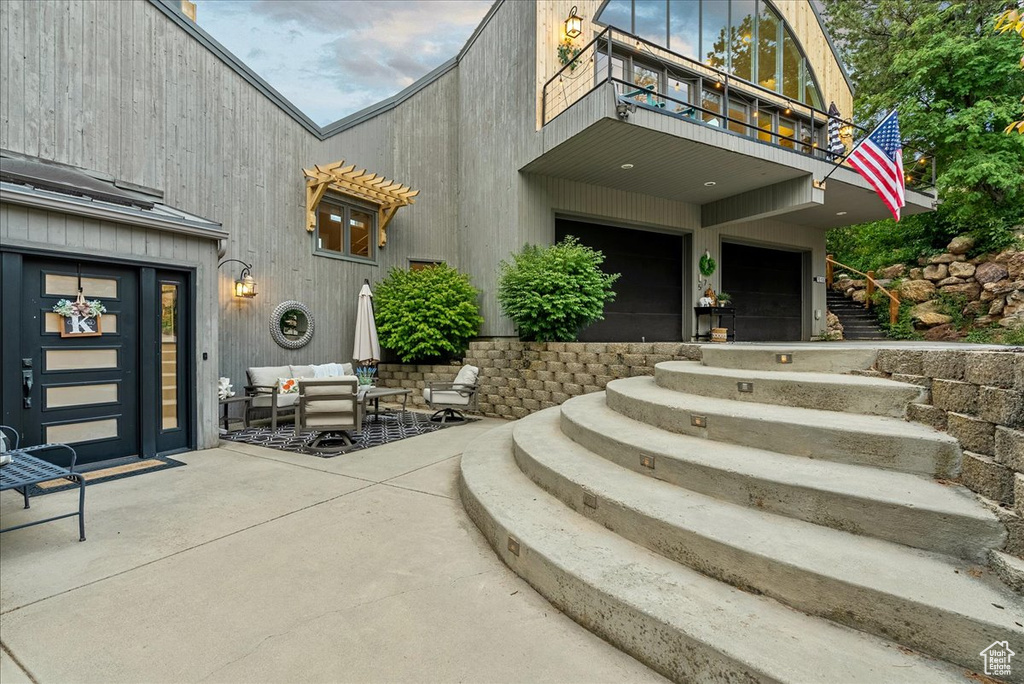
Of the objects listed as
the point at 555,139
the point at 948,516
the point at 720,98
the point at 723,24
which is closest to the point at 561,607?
the point at 948,516

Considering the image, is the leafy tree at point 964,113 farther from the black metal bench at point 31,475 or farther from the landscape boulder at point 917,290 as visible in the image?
the black metal bench at point 31,475

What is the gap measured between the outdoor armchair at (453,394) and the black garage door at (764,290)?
7.42 metres

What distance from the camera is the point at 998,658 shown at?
1.35 meters

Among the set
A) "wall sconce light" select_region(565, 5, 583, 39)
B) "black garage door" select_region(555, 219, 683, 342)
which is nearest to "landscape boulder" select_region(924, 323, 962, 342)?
"black garage door" select_region(555, 219, 683, 342)

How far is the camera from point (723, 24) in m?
9.77

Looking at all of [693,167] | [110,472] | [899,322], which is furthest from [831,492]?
[899,322]

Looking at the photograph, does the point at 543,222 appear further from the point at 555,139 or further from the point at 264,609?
the point at 264,609

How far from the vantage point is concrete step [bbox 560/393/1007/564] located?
5.60 ft

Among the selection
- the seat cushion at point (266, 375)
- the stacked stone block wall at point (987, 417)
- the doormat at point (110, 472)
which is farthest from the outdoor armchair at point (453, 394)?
the stacked stone block wall at point (987, 417)

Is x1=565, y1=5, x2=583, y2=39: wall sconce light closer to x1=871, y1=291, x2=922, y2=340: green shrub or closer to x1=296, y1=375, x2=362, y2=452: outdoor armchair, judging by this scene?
x1=296, y1=375, x2=362, y2=452: outdoor armchair

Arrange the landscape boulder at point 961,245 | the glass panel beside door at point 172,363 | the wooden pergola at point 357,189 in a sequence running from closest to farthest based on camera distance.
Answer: the glass panel beside door at point 172,363 < the wooden pergola at point 357,189 < the landscape boulder at point 961,245

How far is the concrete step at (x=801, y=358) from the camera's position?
10.1 ft

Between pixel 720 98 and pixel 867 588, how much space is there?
1157 centimetres

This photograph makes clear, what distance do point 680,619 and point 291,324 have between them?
8384 mm
